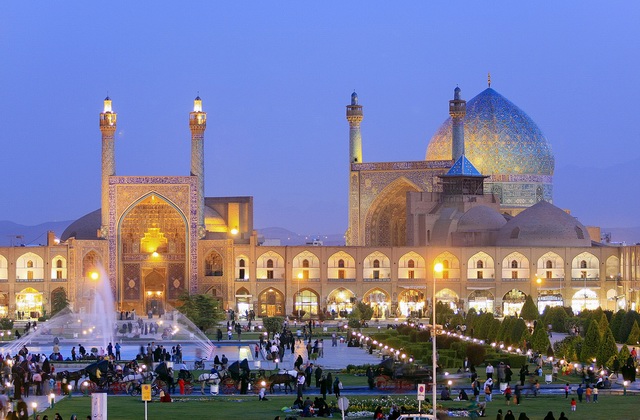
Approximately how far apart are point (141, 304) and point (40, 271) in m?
4.49

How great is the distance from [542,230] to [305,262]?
1029 centimetres

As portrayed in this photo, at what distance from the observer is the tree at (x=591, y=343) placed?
117 ft

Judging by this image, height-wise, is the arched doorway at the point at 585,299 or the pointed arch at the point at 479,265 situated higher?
the pointed arch at the point at 479,265

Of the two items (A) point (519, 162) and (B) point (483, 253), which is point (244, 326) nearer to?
(B) point (483, 253)

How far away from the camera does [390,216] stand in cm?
6981

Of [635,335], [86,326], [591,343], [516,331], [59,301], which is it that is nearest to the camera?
[591,343]

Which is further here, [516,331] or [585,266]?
[585,266]

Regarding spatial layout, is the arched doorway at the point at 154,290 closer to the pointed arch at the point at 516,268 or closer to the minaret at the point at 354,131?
the minaret at the point at 354,131

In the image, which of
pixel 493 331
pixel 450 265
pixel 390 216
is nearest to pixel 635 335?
pixel 493 331

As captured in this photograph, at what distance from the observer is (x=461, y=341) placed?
4069 cm

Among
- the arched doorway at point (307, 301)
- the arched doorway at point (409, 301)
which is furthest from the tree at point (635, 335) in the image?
the arched doorway at point (307, 301)

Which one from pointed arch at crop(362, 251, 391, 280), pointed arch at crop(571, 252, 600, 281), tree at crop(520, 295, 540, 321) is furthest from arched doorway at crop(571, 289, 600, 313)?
tree at crop(520, 295, 540, 321)

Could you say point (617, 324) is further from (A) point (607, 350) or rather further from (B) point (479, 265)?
(B) point (479, 265)

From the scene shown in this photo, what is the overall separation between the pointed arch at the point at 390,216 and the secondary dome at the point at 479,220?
3.40m
